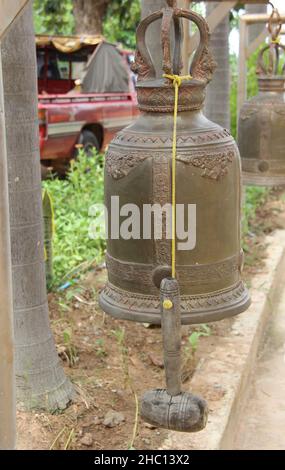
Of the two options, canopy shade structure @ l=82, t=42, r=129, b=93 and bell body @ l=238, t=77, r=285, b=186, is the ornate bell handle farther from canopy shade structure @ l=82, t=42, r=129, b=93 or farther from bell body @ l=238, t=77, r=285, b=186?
canopy shade structure @ l=82, t=42, r=129, b=93

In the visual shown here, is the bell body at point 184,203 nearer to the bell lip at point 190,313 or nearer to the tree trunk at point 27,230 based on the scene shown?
the bell lip at point 190,313

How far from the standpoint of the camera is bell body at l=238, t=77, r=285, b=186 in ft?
14.6

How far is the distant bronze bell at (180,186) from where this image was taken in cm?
207

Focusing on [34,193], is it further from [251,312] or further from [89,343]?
[251,312]

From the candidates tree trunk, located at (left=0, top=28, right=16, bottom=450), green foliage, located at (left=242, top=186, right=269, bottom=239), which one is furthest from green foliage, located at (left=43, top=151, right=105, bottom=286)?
tree trunk, located at (left=0, top=28, right=16, bottom=450)

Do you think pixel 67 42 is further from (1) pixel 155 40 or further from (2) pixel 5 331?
(2) pixel 5 331

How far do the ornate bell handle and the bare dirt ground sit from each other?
205 cm

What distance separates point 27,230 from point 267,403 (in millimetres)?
2234

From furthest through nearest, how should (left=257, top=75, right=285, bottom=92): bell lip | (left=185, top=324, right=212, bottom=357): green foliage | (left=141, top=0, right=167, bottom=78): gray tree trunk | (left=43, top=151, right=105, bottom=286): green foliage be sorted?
1. (left=43, top=151, right=105, bottom=286): green foliage
2. (left=185, top=324, right=212, bottom=357): green foliage
3. (left=257, top=75, right=285, bottom=92): bell lip
4. (left=141, top=0, right=167, bottom=78): gray tree trunk

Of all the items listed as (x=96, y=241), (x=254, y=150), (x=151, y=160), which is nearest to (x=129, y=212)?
(x=151, y=160)

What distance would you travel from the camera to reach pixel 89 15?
1549 centimetres

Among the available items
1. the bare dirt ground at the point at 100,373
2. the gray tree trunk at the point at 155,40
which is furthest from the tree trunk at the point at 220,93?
the gray tree trunk at the point at 155,40

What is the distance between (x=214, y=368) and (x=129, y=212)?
105 inches

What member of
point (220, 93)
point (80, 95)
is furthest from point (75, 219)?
point (80, 95)
